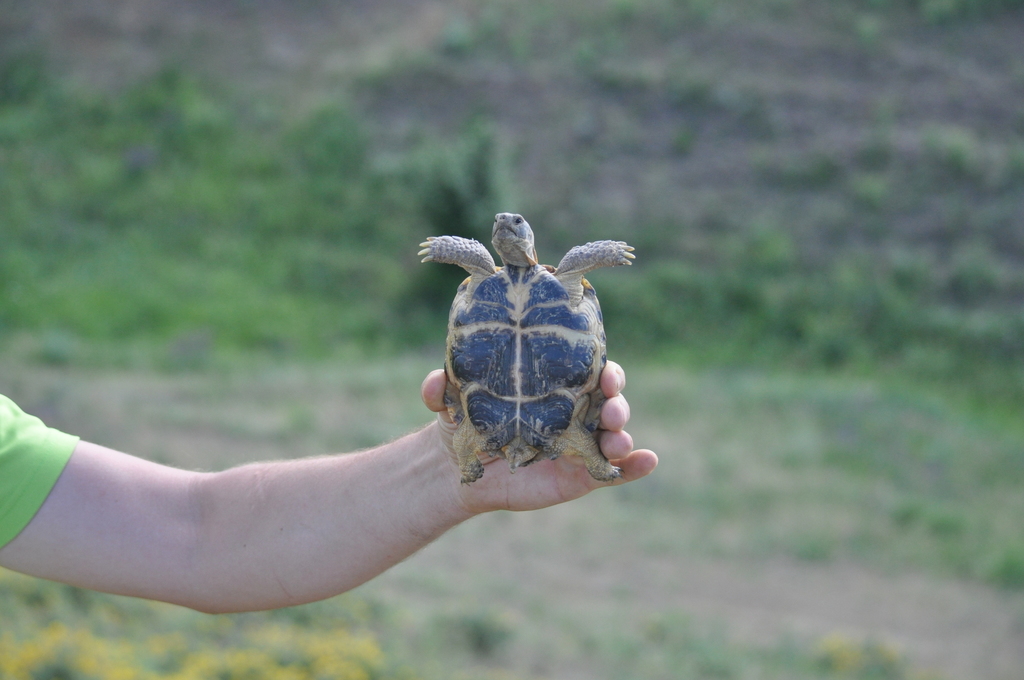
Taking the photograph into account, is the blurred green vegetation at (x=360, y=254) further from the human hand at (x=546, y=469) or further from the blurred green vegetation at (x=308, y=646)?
the human hand at (x=546, y=469)

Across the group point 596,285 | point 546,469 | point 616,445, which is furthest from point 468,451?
point 596,285

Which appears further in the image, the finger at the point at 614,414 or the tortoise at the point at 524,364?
the tortoise at the point at 524,364

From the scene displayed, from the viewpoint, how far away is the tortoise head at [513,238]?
3.67 meters

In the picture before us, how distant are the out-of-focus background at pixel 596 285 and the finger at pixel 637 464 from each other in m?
4.46

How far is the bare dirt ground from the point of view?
1009 centimetres

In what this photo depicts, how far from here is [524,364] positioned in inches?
137

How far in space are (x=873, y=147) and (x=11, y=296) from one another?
2270 centimetres

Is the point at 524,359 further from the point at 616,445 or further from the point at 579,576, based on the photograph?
the point at 579,576

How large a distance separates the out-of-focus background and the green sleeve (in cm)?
362

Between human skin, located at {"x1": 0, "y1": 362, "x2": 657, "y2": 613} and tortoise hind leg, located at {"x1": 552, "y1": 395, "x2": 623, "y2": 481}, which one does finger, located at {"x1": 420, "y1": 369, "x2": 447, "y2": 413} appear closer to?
human skin, located at {"x1": 0, "y1": 362, "x2": 657, "y2": 613}

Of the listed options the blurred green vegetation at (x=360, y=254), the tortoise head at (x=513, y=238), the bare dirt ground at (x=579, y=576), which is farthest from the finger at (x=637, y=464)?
the blurred green vegetation at (x=360, y=254)

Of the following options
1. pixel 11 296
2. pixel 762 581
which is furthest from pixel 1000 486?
pixel 11 296

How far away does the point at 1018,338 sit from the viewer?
1973cm

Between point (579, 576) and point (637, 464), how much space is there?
8.54 meters
